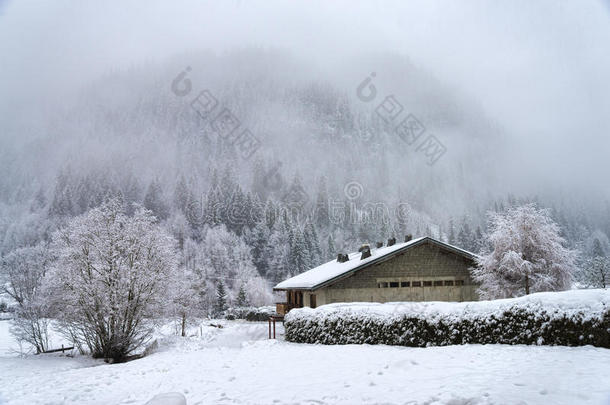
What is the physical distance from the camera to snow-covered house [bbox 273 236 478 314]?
96.8 feet

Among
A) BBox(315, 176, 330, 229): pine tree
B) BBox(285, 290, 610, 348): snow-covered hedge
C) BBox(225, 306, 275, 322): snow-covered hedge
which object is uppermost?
BBox(315, 176, 330, 229): pine tree

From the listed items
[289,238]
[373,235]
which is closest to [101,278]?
[289,238]

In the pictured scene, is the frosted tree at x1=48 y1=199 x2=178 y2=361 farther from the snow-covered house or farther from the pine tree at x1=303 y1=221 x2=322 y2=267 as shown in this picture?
the pine tree at x1=303 y1=221 x2=322 y2=267

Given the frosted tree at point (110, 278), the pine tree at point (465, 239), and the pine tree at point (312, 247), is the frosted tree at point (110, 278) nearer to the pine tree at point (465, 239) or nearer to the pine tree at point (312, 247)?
the pine tree at point (312, 247)

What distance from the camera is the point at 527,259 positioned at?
993 inches

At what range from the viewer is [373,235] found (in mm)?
142750

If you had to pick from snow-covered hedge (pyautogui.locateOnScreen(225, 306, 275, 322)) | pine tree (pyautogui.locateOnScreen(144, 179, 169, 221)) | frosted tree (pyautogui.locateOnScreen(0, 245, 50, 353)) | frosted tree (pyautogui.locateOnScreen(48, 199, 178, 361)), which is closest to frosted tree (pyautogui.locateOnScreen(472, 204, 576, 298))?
frosted tree (pyautogui.locateOnScreen(48, 199, 178, 361))

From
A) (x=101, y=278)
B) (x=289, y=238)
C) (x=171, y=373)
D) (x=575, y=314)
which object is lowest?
(x=171, y=373)

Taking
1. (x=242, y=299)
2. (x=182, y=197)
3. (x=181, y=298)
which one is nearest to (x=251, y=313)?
(x=242, y=299)

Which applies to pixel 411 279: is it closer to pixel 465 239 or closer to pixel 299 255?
pixel 299 255

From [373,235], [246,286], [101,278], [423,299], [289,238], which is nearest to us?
[101,278]

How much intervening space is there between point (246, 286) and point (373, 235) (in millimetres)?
68770

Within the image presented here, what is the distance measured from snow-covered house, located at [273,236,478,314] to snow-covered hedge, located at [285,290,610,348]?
36.6 ft

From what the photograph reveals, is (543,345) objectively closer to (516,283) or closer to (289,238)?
(516,283)
